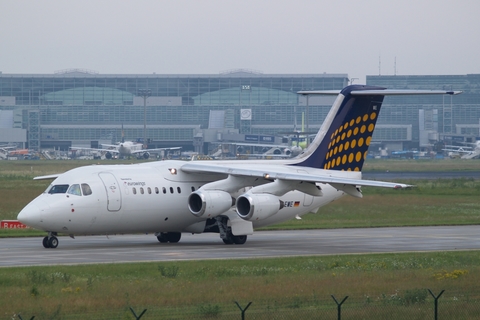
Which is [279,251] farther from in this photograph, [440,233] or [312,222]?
[312,222]

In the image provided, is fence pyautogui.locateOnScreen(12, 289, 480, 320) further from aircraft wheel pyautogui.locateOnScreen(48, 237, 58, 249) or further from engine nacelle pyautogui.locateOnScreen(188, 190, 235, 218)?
aircraft wheel pyautogui.locateOnScreen(48, 237, 58, 249)

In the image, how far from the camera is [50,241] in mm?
33188

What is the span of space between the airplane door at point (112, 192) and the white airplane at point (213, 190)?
4 cm

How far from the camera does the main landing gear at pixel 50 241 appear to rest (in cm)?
3312

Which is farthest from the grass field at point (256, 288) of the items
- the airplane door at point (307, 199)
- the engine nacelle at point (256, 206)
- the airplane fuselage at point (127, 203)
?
the airplane door at point (307, 199)

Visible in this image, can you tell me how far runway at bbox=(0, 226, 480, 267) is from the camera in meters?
30.2

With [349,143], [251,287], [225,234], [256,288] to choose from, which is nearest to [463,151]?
[349,143]

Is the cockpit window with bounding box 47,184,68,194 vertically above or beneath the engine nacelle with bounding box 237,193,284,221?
above

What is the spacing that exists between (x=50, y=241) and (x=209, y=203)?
6043 millimetres

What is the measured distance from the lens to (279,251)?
32750 millimetres

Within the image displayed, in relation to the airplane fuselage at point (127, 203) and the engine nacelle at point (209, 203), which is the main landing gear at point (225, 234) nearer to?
the airplane fuselage at point (127, 203)

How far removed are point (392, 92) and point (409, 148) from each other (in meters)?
163

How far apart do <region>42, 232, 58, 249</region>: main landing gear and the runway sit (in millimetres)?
238

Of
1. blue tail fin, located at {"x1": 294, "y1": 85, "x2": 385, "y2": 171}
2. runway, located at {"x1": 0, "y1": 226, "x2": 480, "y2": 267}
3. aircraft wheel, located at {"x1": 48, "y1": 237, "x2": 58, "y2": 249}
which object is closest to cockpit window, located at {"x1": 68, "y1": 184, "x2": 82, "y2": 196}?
aircraft wheel, located at {"x1": 48, "y1": 237, "x2": 58, "y2": 249}
